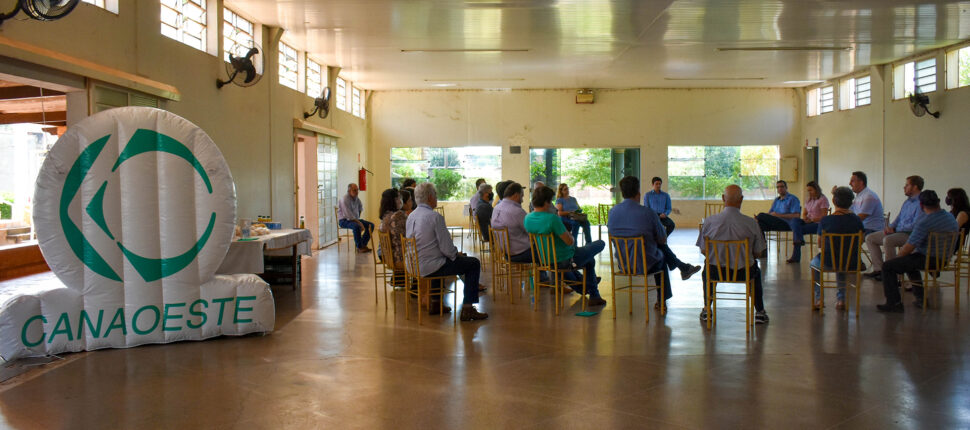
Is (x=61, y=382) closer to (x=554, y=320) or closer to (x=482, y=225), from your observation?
(x=554, y=320)

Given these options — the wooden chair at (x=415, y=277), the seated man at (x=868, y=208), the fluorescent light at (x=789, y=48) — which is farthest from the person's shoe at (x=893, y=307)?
the fluorescent light at (x=789, y=48)

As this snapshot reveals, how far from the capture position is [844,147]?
14992 millimetres

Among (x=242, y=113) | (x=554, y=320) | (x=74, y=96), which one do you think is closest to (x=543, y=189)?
(x=554, y=320)

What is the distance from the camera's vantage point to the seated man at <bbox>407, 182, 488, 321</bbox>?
6117 millimetres

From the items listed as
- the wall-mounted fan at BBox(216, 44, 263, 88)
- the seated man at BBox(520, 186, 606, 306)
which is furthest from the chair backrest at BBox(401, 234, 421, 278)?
the wall-mounted fan at BBox(216, 44, 263, 88)

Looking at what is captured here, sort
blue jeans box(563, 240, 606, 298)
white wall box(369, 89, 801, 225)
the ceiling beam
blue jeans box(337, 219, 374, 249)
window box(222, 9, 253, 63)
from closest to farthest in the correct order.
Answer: blue jeans box(563, 240, 606, 298) < window box(222, 9, 253, 63) < the ceiling beam < blue jeans box(337, 219, 374, 249) < white wall box(369, 89, 801, 225)

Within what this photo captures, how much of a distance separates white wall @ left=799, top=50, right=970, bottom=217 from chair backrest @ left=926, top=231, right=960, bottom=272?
18.5 ft

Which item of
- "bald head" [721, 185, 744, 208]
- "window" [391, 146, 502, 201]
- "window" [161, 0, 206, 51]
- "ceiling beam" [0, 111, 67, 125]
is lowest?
"bald head" [721, 185, 744, 208]

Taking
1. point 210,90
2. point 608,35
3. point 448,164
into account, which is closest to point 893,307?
point 608,35

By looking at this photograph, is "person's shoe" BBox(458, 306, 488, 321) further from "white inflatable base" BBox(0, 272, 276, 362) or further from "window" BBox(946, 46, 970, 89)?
"window" BBox(946, 46, 970, 89)

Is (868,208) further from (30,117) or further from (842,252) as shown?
(30,117)

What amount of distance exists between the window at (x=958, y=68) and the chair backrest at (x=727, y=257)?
7.87m

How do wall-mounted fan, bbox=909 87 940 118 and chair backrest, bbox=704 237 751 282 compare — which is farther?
wall-mounted fan, bbox=909 87 940 118

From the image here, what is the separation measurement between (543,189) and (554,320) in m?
1.25
